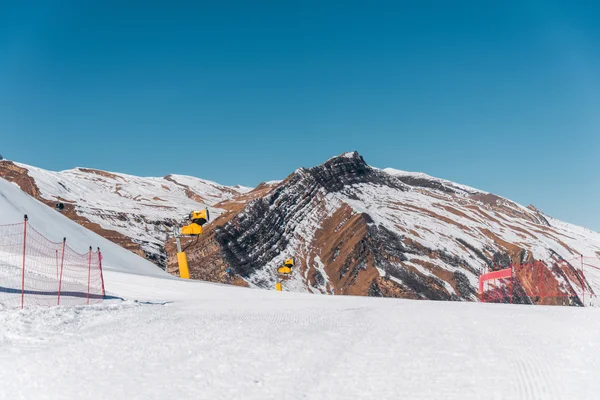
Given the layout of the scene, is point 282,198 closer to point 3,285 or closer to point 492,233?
point 492,233

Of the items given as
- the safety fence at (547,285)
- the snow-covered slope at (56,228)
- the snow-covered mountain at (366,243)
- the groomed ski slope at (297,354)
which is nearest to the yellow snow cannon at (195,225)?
the snow-covered slope at (56,228)

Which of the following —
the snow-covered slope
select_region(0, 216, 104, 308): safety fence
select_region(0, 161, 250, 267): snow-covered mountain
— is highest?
select_region(0, 161, 250, 267): snow-covered mountain

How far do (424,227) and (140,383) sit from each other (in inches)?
4082

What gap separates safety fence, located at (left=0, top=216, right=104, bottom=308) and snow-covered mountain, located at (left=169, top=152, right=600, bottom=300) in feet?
186

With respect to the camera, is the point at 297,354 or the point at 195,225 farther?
the point at 195,225

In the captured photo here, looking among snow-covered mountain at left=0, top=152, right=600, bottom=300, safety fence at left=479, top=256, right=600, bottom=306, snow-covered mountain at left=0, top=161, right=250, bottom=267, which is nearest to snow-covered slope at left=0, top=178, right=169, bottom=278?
snow-covered mountain at left=0, top=152, right=600, bottom=300

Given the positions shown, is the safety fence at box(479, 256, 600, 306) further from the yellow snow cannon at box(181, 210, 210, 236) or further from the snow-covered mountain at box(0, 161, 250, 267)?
the snow-covered mountain at box(0, 161, 250, 267)

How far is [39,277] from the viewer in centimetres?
1997

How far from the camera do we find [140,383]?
734 centimetres

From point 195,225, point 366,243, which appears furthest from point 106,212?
point 195,225

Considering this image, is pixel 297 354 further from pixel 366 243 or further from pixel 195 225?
pixel 366 243

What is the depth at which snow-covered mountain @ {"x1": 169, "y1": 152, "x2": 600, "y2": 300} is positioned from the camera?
290 ft

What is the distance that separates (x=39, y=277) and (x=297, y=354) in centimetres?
1417

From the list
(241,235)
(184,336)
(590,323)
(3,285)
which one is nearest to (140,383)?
(184,336)
